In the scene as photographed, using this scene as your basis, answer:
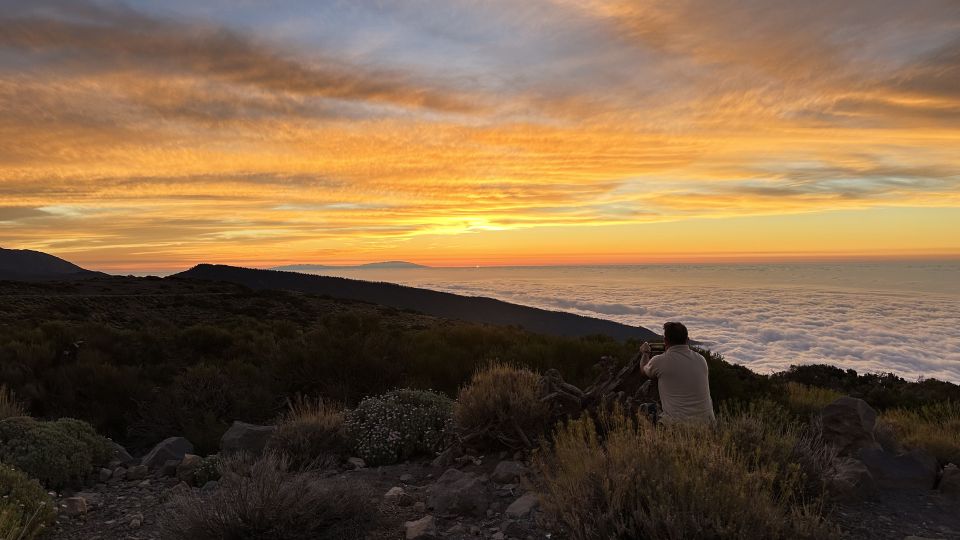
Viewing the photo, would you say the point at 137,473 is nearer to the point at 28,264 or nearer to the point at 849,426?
the point at 849,426

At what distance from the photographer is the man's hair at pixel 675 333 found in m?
6.62

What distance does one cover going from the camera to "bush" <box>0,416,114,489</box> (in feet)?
22.9

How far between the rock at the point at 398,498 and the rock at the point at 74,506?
122 inches

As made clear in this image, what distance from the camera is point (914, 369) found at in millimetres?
28062

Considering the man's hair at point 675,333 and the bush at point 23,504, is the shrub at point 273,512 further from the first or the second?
the man's hair at point 675,333

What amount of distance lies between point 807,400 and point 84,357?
15391 mm

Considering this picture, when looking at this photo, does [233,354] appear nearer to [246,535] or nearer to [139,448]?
[139,448]

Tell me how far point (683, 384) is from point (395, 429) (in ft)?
12.3

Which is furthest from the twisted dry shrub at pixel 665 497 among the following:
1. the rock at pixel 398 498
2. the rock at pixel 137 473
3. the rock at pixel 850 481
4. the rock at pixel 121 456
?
the rock at pixel 121 456

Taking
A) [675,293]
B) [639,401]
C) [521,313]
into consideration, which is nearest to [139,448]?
[639,401]

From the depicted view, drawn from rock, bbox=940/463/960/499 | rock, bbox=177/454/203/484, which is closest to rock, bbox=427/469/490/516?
rock, bbox=177/454/203/484

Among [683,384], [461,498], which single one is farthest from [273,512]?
[683,384]

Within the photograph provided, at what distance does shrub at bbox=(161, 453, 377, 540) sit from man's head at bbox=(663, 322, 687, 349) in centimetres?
365

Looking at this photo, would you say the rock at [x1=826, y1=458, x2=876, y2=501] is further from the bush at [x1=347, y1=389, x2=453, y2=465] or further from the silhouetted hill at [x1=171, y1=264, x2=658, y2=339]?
the silhouetted hill at [x1=171, y1=264, x2=658, y2=339]
